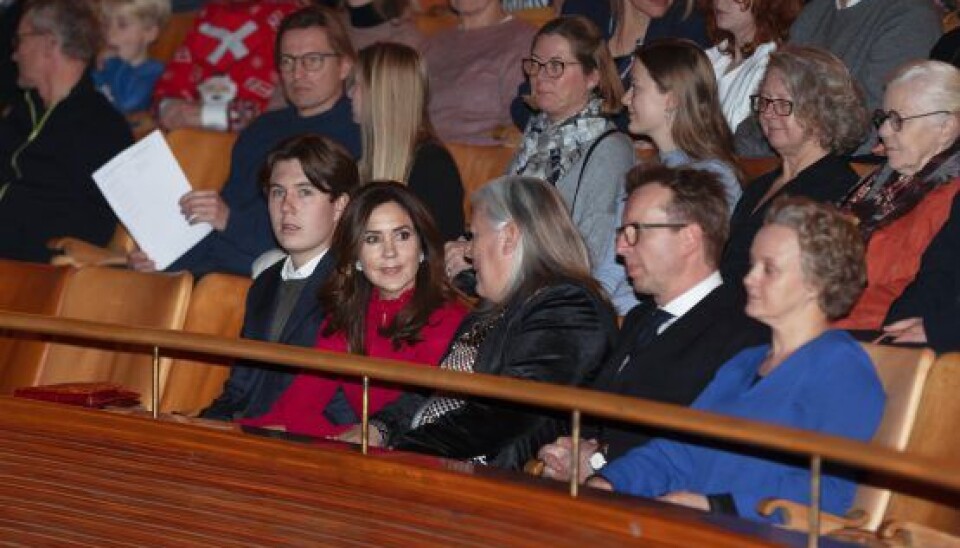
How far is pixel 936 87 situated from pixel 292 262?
1.88m

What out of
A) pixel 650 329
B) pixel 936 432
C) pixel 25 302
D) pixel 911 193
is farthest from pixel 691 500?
pixel 25 302

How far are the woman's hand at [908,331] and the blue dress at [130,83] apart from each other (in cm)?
419

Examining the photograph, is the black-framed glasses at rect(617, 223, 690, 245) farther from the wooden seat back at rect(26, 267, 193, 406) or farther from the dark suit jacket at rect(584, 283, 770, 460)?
the wooden seat back at rect(26, 267, 193, 406)

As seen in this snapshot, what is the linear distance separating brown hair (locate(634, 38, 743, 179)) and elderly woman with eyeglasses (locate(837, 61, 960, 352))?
562mm

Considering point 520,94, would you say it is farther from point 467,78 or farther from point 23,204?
point 23,204

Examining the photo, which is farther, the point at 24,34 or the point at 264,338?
the point at 24,34

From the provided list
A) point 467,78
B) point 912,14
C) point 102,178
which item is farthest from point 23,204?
point 912,14

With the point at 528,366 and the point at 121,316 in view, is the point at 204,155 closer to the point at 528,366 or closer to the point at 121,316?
the point at 121,316

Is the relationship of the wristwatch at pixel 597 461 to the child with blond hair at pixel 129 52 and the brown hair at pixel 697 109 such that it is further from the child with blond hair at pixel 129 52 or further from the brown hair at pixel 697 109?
the child with blond hair at pixel 129 52

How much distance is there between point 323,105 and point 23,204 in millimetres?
1260

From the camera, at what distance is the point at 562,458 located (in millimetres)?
4219

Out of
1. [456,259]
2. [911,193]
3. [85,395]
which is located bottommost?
[85,395]

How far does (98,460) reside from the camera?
430 cm

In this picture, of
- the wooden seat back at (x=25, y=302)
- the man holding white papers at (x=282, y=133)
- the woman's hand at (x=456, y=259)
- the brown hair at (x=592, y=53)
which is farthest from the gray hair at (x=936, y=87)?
the wooden seat back at (x=25, y=302)
